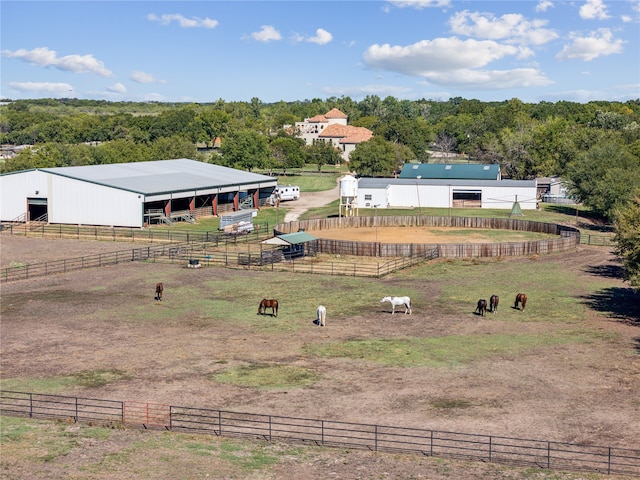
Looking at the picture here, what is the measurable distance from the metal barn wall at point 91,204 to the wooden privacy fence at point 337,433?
46446 mm

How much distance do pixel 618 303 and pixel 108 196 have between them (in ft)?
163

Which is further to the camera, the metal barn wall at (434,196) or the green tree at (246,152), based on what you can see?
the green tree at (246,152)

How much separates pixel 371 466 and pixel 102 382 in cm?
1227

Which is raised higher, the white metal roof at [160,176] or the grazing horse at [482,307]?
the white metal roof at [160,176]

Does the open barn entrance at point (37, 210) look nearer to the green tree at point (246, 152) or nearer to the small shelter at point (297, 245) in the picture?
the small shelter at point (297, 245)

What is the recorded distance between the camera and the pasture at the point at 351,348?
84.5ft

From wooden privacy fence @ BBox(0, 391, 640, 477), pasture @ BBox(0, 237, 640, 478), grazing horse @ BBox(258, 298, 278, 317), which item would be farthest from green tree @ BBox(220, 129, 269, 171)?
wooden privacy fence @ BBox(0, 391, 640, 477)

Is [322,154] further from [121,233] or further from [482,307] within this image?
[482,307]

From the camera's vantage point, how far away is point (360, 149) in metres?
120

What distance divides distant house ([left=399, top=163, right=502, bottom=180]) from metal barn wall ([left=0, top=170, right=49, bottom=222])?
49345mm

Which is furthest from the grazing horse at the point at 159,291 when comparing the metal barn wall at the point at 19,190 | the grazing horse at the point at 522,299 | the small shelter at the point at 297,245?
the metal barn wall at the point at 19,190

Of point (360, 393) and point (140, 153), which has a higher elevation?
point (140, 153)

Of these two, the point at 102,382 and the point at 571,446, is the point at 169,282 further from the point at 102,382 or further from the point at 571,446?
the point at 571,446

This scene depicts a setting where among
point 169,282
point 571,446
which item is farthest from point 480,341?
point 169,282
